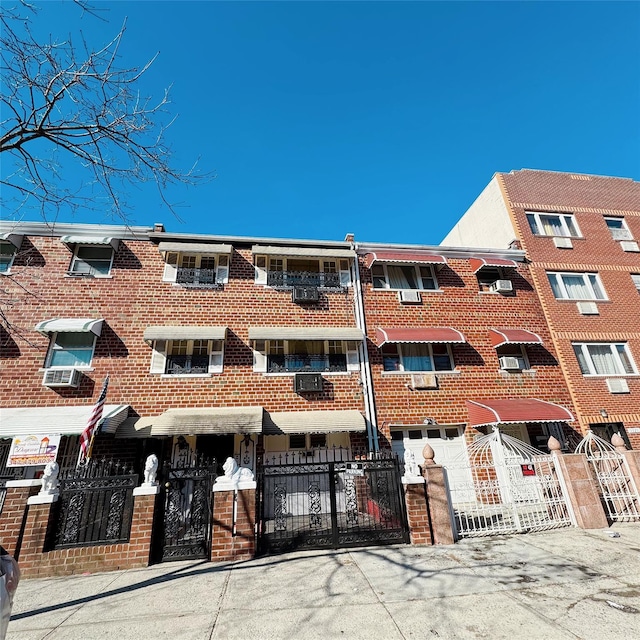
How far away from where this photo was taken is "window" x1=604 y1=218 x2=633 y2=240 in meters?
16.1

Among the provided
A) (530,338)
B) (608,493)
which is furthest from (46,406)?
(530,338)

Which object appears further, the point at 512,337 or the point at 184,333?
the point at 512,337

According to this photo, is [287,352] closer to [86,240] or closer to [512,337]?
[86,240]

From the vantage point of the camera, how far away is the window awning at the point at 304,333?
11.7m

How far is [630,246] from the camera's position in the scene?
15805 mm

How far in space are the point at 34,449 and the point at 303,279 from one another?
960cm

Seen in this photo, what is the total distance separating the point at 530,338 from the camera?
12.8 meters

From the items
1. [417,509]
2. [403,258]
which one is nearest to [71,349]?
[417,509]

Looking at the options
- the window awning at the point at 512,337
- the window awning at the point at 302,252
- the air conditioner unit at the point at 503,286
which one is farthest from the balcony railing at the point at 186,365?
the air conditioner unit at the point at 503,286

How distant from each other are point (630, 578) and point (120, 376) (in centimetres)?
1285

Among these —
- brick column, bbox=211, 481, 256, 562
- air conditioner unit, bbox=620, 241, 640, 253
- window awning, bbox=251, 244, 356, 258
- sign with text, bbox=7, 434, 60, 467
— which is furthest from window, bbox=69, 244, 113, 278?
air conditioner unit, bbox=620, 241, 640, 253

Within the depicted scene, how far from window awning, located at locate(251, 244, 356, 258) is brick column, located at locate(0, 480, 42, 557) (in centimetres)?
908

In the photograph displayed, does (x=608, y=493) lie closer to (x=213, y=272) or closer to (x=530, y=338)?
(x=530, y=338)

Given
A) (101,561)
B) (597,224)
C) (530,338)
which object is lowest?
(101,561)
